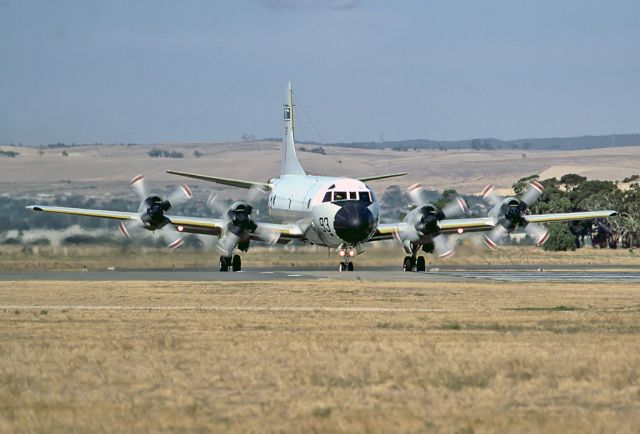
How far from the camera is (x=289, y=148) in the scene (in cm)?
6025

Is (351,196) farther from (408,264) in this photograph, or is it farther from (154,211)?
(154,211)

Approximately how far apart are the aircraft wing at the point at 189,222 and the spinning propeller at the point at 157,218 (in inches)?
11.1

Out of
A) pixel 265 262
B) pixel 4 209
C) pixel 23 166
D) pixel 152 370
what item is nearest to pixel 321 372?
pixel 152 370

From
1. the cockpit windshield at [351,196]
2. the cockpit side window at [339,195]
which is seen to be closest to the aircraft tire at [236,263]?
the cockpit windshield at [351,196]

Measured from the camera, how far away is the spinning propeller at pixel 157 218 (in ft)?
156

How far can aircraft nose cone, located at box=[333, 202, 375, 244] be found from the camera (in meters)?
45.0

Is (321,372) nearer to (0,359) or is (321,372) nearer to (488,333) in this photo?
(0,359)

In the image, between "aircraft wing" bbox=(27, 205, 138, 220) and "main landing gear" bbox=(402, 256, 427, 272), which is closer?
"aircraft wing" bbox=(27, 205, 138, 220)

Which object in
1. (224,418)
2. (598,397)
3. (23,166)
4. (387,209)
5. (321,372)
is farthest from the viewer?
(23,166)

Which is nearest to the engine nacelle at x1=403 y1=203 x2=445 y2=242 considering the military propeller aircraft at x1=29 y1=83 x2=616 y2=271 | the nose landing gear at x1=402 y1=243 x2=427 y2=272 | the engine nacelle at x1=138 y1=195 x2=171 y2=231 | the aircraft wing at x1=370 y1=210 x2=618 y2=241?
the military propeller aircraft at x1=29 y1=83 x2=616 y2=271

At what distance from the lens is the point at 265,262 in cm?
5703

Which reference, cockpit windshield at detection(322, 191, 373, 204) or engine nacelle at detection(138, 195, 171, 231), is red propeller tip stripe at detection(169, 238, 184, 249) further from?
cockpit windshield at detection(322, 191, 373, 204)

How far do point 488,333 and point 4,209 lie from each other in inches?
1720

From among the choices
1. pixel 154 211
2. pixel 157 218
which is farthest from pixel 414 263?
pixel 154 211
